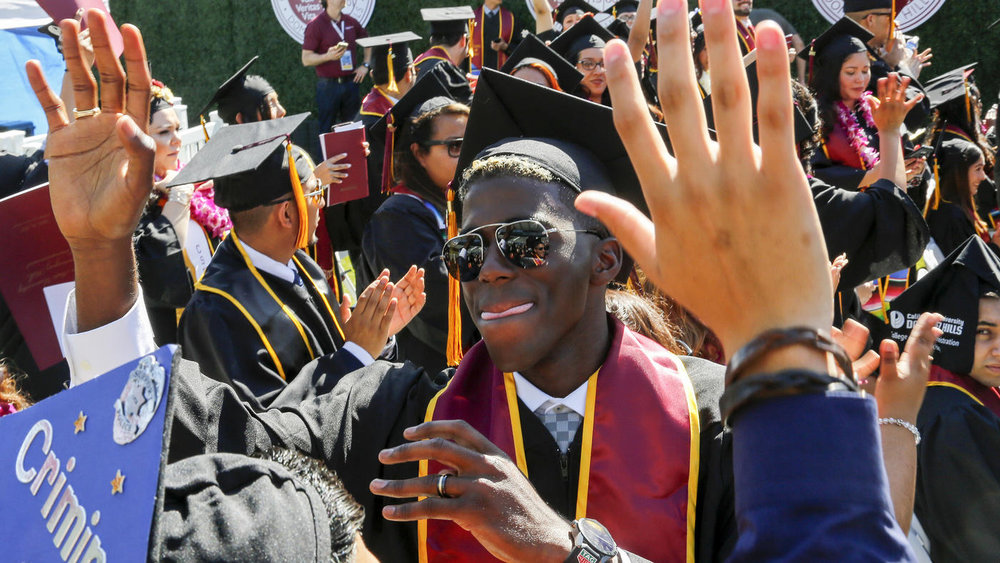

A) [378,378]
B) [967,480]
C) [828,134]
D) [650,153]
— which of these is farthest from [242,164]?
[828,134]

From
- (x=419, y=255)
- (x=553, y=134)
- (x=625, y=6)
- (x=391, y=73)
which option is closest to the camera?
(x=553, y=134)

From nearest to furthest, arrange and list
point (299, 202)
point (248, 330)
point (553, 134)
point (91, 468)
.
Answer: point (91, 468) < point (553, 134) < point (248, 330) < point (299, 202)

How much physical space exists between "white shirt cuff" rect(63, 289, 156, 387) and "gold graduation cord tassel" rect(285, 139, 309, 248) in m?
1.68

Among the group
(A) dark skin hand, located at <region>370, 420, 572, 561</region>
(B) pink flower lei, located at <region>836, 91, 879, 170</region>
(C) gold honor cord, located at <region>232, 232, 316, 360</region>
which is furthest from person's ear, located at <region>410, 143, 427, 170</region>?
(A) dark skin hand, located at <region>370, 420, 572, 561</region>

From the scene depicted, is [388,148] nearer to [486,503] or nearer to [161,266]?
[161,266]

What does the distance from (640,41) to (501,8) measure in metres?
7.13

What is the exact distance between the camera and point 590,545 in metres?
1.40

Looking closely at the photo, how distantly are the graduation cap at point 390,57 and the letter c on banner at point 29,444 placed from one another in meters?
7.25

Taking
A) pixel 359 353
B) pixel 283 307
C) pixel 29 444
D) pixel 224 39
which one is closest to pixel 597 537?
pixel 29 444

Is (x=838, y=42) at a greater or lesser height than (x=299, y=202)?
lesser

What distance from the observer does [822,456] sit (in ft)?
2.96

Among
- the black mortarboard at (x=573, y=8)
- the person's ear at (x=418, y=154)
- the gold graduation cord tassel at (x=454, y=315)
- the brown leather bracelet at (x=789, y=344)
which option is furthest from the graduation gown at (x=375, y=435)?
the black mortarboard at (x=573, y=8)

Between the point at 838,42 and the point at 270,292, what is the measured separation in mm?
4641

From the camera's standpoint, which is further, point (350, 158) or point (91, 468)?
point (350, 158)
